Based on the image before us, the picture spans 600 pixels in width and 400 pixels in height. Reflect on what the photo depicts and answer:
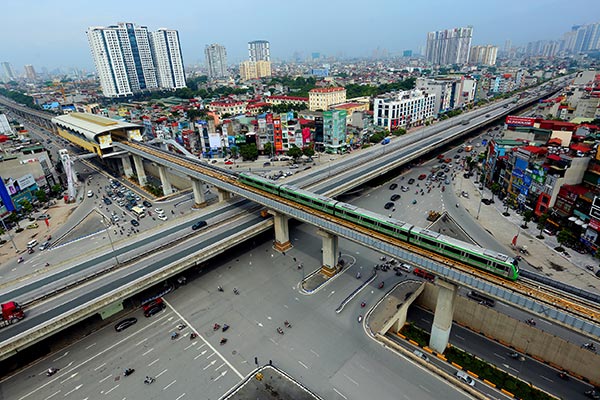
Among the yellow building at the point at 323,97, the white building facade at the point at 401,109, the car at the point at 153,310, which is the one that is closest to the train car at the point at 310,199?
the car at the point at 153,310

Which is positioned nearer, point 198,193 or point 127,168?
point 198,193

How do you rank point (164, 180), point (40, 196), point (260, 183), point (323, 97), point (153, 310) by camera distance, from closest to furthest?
Answer: 1. point (153, 310)
2. point (260, 183)
3. point (40, 196)
4. point (164, 180)
5. point (323, 97)

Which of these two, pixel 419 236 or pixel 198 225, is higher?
pixel 419 236

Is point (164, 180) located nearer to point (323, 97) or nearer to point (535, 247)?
point (535, 247)

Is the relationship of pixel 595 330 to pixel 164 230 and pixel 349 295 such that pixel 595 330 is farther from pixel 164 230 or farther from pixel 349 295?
pixel 164 230

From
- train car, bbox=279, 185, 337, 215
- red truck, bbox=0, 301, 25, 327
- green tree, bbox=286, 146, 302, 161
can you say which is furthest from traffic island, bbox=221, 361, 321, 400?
green tree, bbox=286, 146, 302, 161

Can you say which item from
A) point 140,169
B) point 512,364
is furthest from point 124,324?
point 140,169

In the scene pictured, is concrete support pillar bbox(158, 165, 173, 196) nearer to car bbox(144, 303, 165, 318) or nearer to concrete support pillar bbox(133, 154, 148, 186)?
concrete support pillar bbox(133, 154, 148, 186)

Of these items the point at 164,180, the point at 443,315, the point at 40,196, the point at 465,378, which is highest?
the point at 443,315

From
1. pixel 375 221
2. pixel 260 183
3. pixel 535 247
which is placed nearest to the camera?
pixel 375 221
